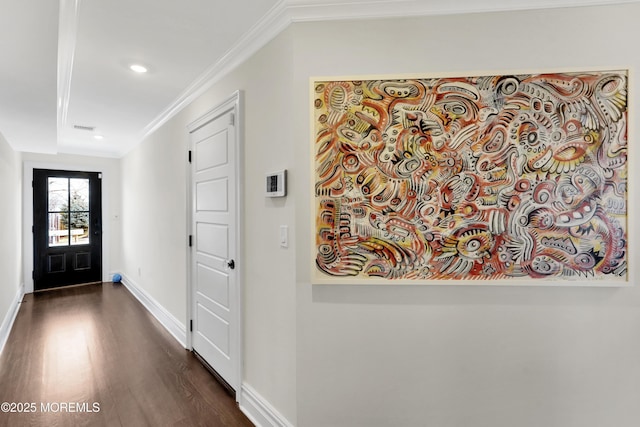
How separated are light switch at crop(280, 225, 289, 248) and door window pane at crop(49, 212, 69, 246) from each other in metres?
5.00

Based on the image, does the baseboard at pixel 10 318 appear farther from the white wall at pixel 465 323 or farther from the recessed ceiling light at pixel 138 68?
the white wall at pixel 465 323

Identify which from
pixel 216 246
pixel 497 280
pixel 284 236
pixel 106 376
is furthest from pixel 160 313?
pixel 497 280

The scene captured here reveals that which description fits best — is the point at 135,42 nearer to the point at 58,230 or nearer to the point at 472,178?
the point at 472,178

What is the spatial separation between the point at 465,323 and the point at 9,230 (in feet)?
15.8

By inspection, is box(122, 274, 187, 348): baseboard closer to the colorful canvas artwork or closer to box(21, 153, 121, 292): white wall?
box(21, 153, 121, 292): white wall

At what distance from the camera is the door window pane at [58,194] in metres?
4.62

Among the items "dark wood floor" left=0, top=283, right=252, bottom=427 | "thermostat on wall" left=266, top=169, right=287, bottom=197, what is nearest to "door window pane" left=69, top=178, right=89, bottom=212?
"dark wood floor" left=0, top=283, right=252, bottom=427

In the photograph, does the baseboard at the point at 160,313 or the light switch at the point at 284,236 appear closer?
the light switch at the point at 284,236

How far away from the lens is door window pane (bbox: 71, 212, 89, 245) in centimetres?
482

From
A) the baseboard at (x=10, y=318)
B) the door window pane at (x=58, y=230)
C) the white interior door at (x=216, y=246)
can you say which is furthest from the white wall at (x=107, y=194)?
the white interior door at (x=216, y=246)

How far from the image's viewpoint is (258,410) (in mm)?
1786

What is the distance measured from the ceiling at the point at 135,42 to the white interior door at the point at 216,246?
1.40 ft

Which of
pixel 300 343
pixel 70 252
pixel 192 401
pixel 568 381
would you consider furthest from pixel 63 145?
pixel 568 381

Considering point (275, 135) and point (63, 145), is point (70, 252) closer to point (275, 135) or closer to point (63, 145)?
point (63, 145)
